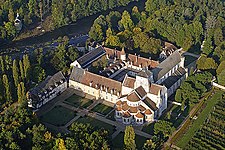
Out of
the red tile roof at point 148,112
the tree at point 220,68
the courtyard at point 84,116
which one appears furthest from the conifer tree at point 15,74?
the tree at point 220,68

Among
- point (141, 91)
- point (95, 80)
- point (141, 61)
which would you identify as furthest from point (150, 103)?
point (141, 61)

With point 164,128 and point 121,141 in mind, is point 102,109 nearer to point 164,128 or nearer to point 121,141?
point 121,141

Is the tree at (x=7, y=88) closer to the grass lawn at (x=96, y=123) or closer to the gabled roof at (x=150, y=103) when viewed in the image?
the grass lawn at (x=96, y=123)

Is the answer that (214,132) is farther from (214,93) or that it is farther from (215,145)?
(214,93)

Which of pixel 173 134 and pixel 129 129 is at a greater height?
pixel 129 129

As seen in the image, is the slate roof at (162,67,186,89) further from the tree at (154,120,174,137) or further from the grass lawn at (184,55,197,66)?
the tree at (154,120,174,137)

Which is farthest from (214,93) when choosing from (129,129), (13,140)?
(13,140)
